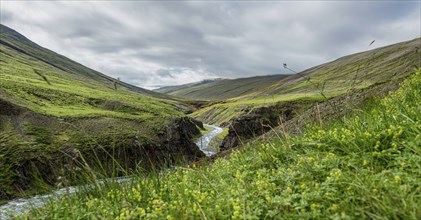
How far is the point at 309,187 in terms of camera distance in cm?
523

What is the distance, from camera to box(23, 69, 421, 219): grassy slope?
4.46 metres

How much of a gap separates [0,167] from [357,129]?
27.3 m

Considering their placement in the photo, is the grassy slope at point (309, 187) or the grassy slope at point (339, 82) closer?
the grassy slope at point (309, 187)

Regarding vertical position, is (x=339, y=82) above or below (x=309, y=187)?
above

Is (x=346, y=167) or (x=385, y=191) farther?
(x=346, y=167)

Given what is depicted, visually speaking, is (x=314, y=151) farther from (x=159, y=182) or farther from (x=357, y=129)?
(x=159, y=182)

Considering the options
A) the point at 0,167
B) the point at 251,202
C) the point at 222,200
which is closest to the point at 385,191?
the point at 251,202

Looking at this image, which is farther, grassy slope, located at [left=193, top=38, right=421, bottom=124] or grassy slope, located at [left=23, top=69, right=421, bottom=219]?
grassy slope, located at [left=193, top=38, right=421, bottom=124]

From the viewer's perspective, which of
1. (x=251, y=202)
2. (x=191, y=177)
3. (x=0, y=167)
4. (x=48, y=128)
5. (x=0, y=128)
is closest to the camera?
(x=251, y=202)

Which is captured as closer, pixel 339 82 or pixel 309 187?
pixel 309 187

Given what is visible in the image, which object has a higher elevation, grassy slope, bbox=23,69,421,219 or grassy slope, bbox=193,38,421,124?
grassy slope, bbox=193,38,421,124

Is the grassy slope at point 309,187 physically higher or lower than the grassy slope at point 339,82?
lower

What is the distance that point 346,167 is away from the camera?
219 inches

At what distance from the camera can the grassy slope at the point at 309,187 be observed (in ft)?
14.6
